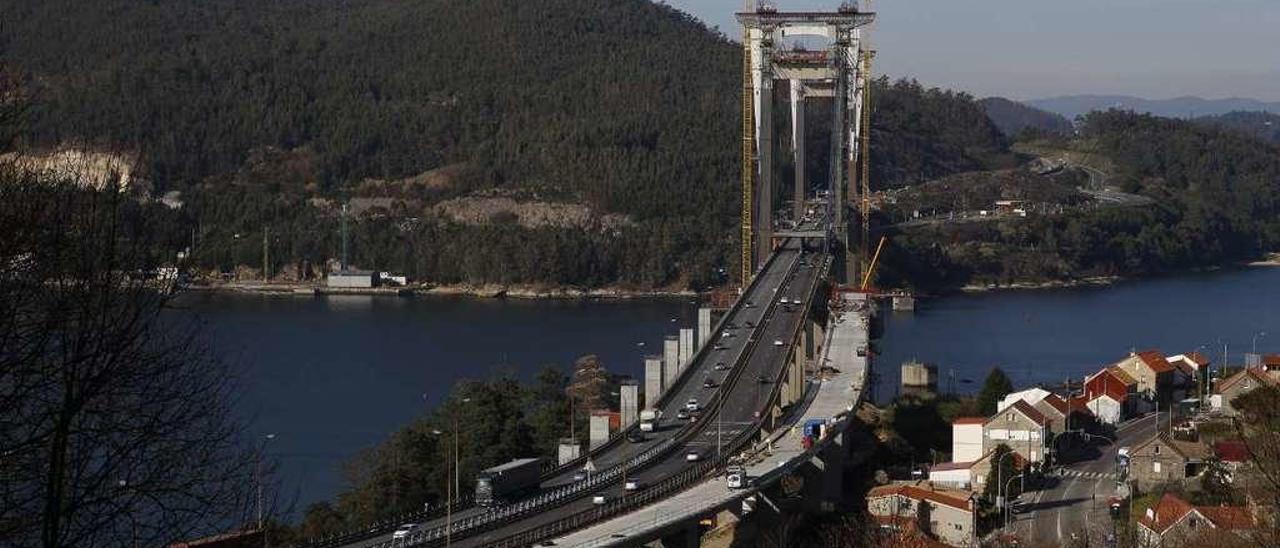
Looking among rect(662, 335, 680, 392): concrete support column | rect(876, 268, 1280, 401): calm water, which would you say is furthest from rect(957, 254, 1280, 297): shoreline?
rect(662, 335, 680, 392): concrete support column

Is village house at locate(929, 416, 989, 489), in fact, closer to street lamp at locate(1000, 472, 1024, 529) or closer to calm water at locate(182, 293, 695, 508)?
street lamp at locate(1000, 472, 1024, 529)

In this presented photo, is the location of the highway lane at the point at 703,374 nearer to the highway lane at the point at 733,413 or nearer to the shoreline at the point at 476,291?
the highway lane at the point at 733,413

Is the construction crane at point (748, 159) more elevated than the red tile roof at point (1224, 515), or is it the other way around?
the construction crane at point (748, 159)

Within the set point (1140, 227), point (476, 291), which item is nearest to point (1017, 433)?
point (476, 291)

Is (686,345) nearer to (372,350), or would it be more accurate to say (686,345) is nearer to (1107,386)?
(1107,386)

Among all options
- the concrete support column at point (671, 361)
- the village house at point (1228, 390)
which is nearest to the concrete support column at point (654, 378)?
the concrete support column at point (671, 361)

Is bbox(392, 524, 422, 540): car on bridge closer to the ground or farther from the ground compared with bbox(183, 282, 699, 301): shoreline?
closer to the ground

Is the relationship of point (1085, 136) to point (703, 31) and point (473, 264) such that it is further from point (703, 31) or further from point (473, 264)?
point (473, 264)
